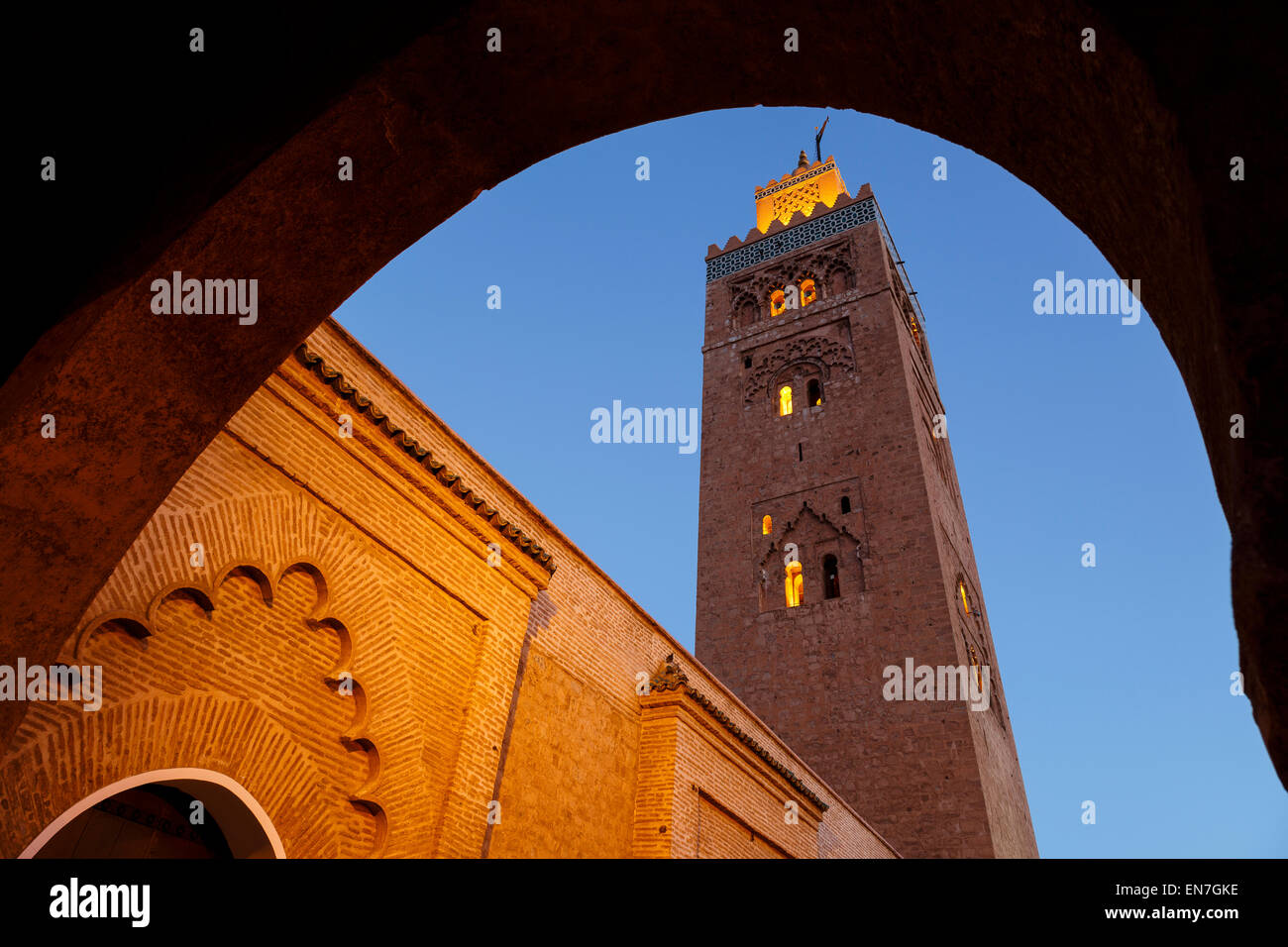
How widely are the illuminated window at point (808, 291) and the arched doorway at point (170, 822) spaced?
1863 cm

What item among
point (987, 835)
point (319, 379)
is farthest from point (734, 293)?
point (319, 379)

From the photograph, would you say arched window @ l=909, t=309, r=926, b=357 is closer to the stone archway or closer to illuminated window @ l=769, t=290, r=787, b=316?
illuminated window @ l=769, t=290, r=787, b=316

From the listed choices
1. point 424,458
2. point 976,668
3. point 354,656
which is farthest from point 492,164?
point 976,668

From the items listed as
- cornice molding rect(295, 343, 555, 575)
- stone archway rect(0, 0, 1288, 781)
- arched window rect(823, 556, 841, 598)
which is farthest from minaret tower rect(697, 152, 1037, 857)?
stone archway rect(0, 0, 1288, 781)

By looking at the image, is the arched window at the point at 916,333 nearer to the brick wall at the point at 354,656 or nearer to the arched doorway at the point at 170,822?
the brick wall at the point at 354,656

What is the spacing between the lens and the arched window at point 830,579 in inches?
650

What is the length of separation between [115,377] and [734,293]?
68.7ft

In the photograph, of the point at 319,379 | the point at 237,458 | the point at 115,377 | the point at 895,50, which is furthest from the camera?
the point at 319,379

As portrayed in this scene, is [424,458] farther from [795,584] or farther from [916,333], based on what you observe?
[916,333]

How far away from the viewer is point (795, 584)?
17141 mm

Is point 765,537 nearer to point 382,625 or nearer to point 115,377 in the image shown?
point 382,625

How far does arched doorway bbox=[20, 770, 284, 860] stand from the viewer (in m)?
3.59
